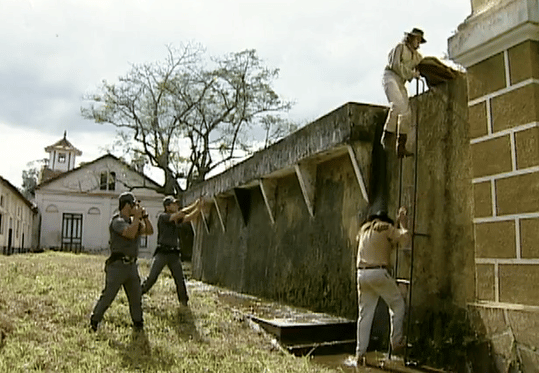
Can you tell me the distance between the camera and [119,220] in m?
6.71

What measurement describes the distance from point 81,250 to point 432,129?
39.2 metres

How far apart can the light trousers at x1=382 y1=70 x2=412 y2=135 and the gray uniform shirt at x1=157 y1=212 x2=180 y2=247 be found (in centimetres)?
402

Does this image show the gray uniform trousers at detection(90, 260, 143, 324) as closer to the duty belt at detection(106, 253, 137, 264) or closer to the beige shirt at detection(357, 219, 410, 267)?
the duty belt at detection(106, 253, 137, 264)

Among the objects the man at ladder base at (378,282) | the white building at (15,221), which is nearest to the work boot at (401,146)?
the man at ladder base at (378,282)

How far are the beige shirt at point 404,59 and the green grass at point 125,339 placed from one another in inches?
131

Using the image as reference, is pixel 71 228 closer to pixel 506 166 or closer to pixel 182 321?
pixel 182 321

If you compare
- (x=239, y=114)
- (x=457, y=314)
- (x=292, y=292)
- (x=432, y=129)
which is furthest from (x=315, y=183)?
(x=239, y=114)

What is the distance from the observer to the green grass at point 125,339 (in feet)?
16.3

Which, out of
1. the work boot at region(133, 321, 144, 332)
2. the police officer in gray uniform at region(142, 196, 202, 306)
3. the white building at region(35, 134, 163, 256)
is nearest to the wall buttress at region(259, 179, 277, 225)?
the police officer in gray uniform at region(142, 196, 202, 306)

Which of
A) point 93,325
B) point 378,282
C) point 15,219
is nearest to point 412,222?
point 378,282

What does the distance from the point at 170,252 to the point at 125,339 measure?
2.53 metres

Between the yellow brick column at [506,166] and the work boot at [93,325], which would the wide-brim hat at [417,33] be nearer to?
the yellow brick column at [506,166]

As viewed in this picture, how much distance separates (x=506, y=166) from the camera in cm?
462

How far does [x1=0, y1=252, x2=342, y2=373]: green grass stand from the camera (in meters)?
4.96
